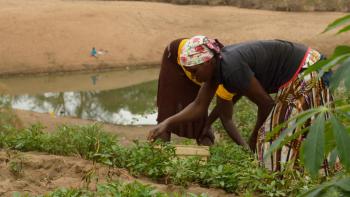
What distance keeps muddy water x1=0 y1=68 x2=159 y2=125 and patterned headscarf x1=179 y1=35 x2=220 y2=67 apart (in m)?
7.07

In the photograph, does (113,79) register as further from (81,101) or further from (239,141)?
(239,141)

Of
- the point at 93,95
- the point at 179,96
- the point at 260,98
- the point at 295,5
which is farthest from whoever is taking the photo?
the point at 295,5

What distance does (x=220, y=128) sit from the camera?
7629 mm

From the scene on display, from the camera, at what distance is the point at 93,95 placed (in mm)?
13680

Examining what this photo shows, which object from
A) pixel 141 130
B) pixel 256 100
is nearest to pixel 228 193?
pixel 256 100

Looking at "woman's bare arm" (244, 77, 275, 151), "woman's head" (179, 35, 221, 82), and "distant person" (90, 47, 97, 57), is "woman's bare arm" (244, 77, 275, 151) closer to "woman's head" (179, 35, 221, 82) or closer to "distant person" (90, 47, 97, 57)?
"woman's head" (179, 35, 221, 82)

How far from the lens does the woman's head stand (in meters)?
3.71

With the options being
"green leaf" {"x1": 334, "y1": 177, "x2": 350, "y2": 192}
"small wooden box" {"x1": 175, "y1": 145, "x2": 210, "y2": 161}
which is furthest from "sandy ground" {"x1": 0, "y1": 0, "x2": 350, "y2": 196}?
"green leaf" {"x1": 334, "y1": 177, "x2": 350, "y2": 192}

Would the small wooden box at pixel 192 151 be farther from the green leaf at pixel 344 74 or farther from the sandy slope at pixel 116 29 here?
the sandy slope at pixel 116 29

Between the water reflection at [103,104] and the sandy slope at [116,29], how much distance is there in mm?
2531

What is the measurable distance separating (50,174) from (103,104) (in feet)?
30.1

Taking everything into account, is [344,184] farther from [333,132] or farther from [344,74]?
[344,74]

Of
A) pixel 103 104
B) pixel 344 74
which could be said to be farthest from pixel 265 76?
pixel 103 104

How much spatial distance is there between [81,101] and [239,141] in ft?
27.1
